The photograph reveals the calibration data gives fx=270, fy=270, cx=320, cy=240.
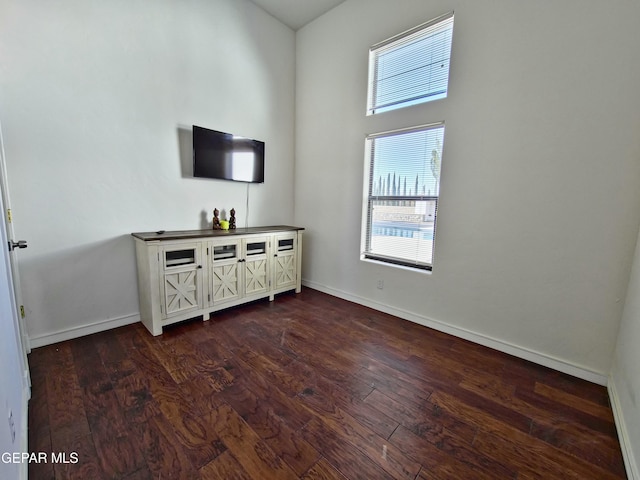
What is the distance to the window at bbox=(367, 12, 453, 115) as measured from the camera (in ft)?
8.35

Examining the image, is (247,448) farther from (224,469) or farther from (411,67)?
(411,67)

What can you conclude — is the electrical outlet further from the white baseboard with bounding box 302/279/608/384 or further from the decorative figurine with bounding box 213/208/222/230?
the white baseboard with bounding box 302/279/608/384

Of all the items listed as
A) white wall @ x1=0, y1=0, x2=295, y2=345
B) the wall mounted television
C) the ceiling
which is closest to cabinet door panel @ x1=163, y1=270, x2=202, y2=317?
white wall @ x1=0, y1=0, x2=295, y2=345

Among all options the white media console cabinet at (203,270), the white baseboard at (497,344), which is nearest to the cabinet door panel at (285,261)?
the white media console cabinet at (203,270)

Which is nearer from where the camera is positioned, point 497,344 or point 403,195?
point 497,344

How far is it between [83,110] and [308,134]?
7.76ft

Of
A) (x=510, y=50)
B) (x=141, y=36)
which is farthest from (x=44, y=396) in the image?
(x=510, y=50)

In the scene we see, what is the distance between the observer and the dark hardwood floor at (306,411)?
129 cm

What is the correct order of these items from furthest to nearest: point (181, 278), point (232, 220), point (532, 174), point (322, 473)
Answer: point (232, 220), point (181, 278), point (532, 174), point (322, 473)

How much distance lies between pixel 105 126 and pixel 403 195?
2.90 metres

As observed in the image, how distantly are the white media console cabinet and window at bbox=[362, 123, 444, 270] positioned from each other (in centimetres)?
109

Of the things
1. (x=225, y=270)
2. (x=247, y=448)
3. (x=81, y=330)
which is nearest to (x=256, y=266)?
(x=225, y=270)

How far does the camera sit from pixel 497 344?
92.8 inches

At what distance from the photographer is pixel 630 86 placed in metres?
1.73
